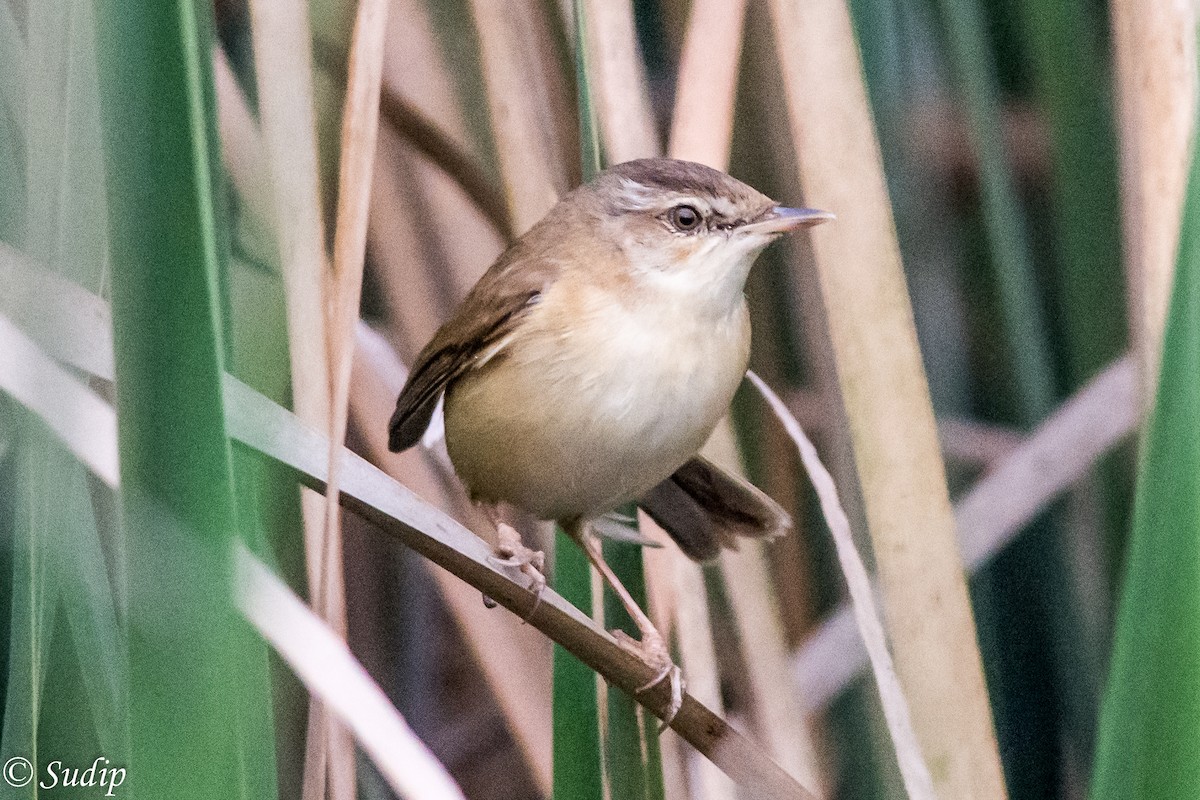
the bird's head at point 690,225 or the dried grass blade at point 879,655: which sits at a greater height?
the bird's head at point 690,225

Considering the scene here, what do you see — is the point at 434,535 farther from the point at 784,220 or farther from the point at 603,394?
the point at 784,220

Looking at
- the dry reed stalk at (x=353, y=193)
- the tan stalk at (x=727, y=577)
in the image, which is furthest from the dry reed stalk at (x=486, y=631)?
the dry reed stalk at (x=353, y=193)

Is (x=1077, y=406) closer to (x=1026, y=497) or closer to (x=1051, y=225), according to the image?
(x=1026, y=497)

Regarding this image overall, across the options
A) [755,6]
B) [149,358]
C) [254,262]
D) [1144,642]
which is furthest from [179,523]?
[755,6]

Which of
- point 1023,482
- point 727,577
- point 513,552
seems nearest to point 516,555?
point 513,552

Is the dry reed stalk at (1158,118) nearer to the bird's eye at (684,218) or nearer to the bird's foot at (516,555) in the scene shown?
the bird's eye at (684,218)

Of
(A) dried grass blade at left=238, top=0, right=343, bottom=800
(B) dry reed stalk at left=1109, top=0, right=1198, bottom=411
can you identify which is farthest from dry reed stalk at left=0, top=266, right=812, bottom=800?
(B) dry reed stalk at left=1109, top=0, right=1198, bottom=411
